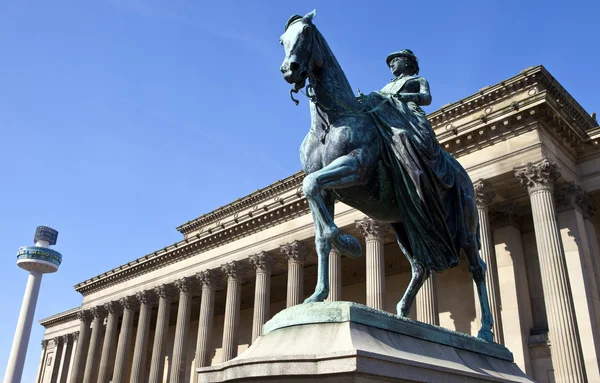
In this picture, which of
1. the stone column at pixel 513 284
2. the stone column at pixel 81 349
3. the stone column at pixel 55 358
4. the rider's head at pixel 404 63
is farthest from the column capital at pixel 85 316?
the rider's head at pixel 404 63

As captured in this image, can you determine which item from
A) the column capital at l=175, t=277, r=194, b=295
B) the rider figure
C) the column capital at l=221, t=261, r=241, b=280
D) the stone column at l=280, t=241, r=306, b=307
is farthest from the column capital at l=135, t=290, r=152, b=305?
the rider figure

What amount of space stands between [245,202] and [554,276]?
29199 mm

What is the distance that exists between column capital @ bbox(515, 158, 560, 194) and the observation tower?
Result: 62.0 m

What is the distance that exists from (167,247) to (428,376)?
41.7m

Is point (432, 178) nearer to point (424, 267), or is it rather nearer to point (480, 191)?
point (424, 267)

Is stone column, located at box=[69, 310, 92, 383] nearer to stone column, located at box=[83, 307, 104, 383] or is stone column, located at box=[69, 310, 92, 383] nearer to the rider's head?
stone column, located at box=[83, 307, 104, 383]

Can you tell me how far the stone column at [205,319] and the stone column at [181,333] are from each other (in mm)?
1328

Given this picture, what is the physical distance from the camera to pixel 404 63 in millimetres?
7648

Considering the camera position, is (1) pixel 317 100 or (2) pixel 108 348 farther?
(2) pixel 108 348

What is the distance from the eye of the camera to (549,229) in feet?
76.5

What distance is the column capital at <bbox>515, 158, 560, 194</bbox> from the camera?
2405cm

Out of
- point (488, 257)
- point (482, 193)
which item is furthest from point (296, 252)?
point (488, 257)

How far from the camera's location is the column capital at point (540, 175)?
2405cm

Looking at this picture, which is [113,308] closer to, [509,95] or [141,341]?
[141,341]
